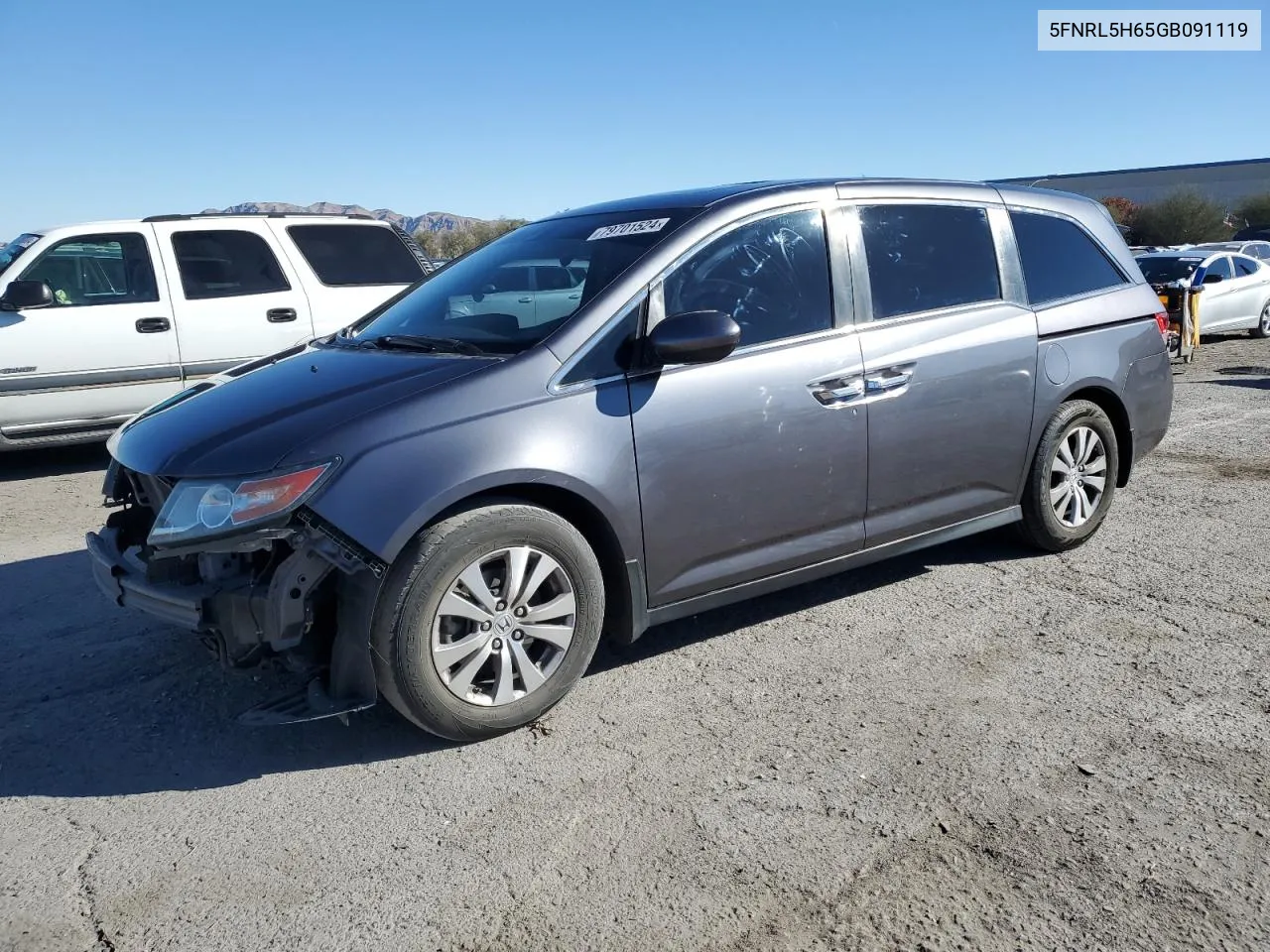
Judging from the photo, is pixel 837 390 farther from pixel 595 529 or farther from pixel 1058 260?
pixel 1058 260

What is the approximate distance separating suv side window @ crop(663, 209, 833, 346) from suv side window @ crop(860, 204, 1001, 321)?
0.28 m

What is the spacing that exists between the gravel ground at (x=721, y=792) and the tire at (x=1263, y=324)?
13574 mm

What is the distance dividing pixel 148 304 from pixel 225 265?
0.71m

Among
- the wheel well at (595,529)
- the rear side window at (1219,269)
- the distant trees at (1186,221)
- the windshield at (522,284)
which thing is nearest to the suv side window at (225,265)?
the windshield at (522,284)

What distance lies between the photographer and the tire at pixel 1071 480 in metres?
4.97

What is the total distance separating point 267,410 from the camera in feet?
11.7

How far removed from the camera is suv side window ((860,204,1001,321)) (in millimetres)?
4410

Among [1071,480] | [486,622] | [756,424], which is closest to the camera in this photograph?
[486,622]

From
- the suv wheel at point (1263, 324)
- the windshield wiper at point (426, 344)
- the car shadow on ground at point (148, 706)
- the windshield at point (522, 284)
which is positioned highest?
the windshield at point (522, 284)

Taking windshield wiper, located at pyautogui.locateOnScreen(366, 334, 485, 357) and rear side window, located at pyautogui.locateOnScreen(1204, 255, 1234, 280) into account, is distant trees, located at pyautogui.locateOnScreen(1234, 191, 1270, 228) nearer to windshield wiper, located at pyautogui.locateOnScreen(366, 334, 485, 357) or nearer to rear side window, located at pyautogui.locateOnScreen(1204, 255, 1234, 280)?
rear side window, located at pyautogui.locateOnScreen(1204, 255, 1234, 280)

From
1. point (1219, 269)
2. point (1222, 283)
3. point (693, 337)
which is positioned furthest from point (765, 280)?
point (1219, 269)

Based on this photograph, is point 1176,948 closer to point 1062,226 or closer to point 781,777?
point 781,777

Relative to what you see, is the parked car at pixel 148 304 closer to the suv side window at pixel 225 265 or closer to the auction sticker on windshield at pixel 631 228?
the suv side window at pixel 225 265

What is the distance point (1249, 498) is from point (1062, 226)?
229 centimetres
